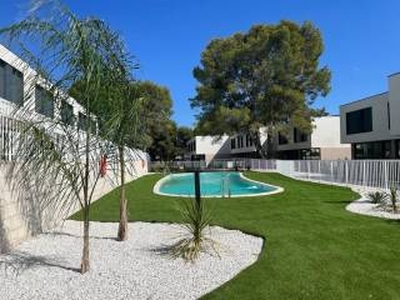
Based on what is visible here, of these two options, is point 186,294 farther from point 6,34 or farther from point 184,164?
point 184,164

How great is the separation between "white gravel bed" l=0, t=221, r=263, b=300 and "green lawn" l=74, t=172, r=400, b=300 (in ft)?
1.22

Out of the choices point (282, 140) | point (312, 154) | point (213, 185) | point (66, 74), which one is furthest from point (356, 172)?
point (282, 140)

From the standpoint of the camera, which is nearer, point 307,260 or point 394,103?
point 307,260

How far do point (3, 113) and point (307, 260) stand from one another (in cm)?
525

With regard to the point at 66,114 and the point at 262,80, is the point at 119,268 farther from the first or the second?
the point at 262,80

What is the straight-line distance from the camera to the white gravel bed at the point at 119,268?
17.7 ft

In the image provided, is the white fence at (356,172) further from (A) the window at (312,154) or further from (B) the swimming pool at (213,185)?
(A) the window at (312,154)

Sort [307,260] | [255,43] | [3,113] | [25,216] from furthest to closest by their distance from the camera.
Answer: [255,43] → [25,216] → [3,113] → [307,260]

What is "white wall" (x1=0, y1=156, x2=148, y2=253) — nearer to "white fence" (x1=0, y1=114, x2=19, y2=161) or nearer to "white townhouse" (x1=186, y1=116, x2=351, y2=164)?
"white fence" (x1=0, y1=114, x2=19, y2=161)

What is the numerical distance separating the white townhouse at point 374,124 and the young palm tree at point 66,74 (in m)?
23.6

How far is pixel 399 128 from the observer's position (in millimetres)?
26328

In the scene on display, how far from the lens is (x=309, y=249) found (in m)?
7.08

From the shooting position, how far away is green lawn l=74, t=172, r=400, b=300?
207 inches

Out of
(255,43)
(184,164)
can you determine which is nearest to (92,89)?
(255,43)
